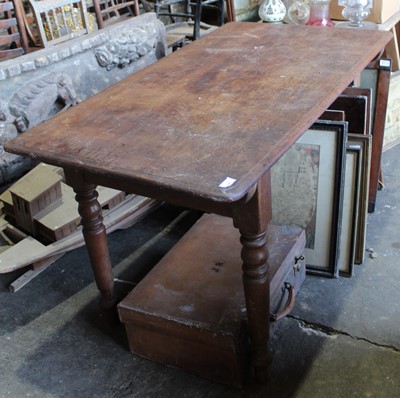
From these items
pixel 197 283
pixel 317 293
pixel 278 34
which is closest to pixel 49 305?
pixel 197 283

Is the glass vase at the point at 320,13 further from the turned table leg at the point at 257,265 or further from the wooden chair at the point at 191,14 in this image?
the turned table leg at the point at 257,265

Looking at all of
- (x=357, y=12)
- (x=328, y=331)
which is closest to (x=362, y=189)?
(x=328, y=331)

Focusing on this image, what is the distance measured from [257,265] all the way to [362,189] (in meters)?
0.90

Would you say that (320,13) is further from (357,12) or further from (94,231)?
(94,231)

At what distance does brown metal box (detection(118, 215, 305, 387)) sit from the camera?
1.78 metres

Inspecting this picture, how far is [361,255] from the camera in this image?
2.37 m

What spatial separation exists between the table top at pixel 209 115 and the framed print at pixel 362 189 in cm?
32

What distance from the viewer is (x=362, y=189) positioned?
7.47 feet

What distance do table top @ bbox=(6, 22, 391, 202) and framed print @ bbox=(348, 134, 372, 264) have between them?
32cm

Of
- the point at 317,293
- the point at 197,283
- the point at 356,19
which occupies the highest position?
the point at 356,19

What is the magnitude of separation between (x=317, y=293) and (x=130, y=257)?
2.82ft

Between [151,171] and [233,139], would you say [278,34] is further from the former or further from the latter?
[151,171]

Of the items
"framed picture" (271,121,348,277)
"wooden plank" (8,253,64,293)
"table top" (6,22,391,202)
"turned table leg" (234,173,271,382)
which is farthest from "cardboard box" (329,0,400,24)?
"wooden plank" (8,253,64,293)

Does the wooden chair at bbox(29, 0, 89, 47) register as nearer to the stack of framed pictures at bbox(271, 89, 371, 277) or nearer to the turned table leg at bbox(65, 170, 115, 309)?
the turned table leg at bbox(65, 170, 115, 309)
